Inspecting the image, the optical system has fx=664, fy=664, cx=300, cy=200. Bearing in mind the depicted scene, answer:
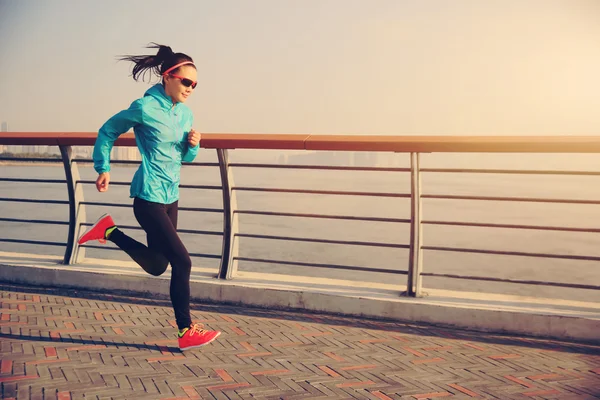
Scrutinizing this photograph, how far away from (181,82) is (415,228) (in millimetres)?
2136

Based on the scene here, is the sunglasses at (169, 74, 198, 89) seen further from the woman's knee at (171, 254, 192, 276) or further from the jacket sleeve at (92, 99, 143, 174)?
the woman's knee at (171, 254, 192, 276)

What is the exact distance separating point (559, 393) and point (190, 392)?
2.01 meters

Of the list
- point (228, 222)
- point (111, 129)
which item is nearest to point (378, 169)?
point (228, 222)

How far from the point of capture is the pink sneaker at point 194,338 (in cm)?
427

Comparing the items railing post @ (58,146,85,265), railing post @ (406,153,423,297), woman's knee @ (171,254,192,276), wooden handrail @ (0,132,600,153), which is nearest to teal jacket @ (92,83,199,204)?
woman's knee @ (171,254,192,276)

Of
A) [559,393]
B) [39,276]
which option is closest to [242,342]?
[559,393]

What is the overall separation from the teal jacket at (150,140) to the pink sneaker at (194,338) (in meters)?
0.86

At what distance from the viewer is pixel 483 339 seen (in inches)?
186

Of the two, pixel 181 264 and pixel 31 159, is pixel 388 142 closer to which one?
pixel 181 264

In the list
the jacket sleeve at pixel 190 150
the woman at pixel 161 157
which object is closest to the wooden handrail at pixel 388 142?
the jacket sleeve at pixel 190 150

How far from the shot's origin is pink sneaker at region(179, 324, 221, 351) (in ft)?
14.0

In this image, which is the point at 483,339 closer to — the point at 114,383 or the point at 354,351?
the point at 354,351

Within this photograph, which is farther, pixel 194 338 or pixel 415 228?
pixel 415 228

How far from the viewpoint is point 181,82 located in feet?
13.9
